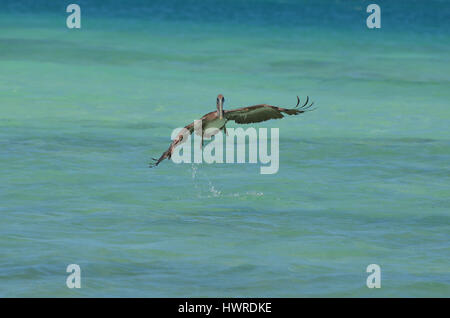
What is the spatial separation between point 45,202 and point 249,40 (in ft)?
73.6

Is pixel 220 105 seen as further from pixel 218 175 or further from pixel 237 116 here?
pixel 218 175

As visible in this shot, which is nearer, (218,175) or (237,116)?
(237,116)

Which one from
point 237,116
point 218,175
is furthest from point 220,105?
point 218,175

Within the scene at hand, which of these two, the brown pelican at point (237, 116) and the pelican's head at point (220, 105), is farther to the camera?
the brown pelican at point (237, 116)

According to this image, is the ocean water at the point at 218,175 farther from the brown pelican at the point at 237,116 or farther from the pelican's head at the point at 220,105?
the pelican's head at the point at 220,105

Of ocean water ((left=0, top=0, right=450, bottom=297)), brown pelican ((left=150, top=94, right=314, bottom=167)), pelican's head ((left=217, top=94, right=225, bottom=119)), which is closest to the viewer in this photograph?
ocean water ((left=0, top=0, right=450, bottom=297))

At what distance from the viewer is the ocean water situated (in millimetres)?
11609

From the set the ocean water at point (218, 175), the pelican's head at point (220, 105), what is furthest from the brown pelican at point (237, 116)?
the ocean water at point (218, 175)

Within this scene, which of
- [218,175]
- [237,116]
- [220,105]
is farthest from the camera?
[218,175]

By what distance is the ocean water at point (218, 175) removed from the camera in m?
11.6

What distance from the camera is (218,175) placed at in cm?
1656

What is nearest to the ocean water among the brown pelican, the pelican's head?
the brown pelican

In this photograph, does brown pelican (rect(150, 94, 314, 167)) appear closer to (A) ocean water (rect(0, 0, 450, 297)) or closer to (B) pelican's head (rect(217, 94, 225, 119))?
(B) pelican's head (rect(217, 94, 225, 119))
